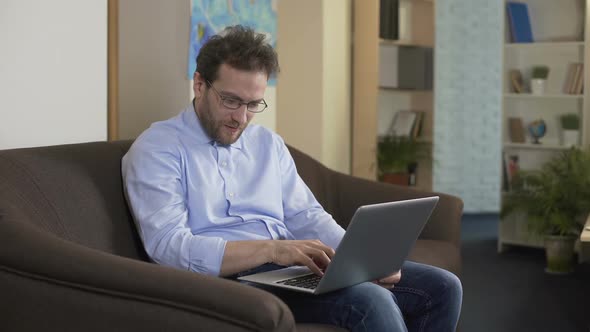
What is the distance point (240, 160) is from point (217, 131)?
15 cm

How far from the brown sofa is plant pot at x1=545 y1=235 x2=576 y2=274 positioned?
10.8ft

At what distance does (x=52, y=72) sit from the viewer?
2.39 metres

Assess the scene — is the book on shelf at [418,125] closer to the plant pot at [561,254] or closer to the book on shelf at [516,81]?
the book on shelf at [516,81]

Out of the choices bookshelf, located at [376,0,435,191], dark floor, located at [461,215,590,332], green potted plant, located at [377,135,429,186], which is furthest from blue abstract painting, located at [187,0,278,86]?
bookshelf, located at [376,0,435,191]

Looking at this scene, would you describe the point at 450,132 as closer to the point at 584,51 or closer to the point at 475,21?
the point at 475,21

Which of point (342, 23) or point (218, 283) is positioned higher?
point (342, 23)

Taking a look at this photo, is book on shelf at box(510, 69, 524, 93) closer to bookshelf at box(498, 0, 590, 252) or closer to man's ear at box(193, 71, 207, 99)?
bookshelf at box(498, 0, 590, 252)

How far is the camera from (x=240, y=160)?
243 centimetres

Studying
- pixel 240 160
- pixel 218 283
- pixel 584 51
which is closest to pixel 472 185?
pixel 584 51

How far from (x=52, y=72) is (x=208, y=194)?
1.94ft

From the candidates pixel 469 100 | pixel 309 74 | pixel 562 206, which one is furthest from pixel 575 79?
pixel 469 100

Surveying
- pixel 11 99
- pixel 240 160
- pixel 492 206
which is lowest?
pixel 492 206

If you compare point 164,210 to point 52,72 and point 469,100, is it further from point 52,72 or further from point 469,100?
point 469,100

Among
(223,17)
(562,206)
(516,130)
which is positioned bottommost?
(562,206)
